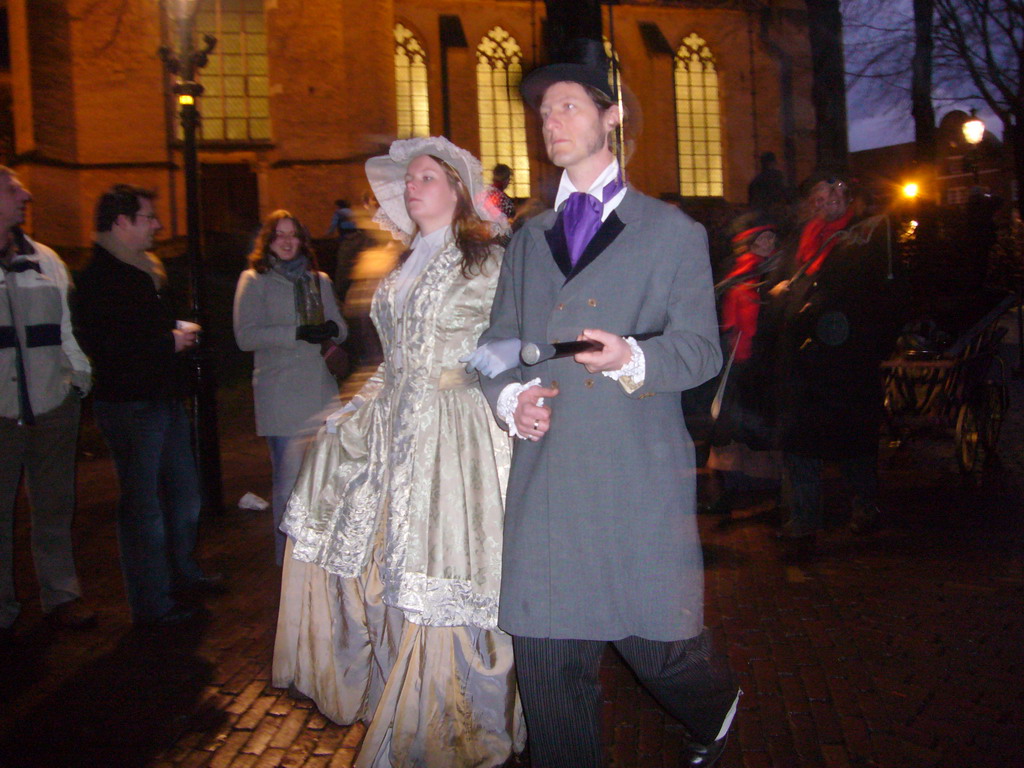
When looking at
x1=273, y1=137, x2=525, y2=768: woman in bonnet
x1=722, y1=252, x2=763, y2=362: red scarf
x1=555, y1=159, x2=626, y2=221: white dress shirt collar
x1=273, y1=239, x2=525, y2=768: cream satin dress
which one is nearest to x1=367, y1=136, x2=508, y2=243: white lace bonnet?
x1=273, y1=137, x2=525, y2=768: woman in bonnet

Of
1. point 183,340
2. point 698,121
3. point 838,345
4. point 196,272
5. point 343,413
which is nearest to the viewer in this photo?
point 343,413

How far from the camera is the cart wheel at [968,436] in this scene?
7.13 metres

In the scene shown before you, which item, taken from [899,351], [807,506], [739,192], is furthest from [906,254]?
[739,192]

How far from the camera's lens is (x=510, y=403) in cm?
258

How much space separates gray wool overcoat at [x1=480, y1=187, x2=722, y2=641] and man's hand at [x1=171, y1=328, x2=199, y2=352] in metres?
2.92

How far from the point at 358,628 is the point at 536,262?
1.70 m

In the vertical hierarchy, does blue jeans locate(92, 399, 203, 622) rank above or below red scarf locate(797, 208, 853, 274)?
below

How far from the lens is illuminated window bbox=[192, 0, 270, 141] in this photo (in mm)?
22797

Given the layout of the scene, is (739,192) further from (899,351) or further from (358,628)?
(358,628)

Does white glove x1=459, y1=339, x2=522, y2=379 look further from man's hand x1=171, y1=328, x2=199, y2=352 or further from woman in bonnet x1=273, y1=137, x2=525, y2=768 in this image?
man's hand x1=171, y1=328, x2=199, y2=352

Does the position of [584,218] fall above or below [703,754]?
above

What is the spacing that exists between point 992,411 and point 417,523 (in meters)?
5.83

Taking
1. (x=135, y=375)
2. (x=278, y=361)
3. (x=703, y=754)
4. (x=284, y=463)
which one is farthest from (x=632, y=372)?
(x=284, y=463)

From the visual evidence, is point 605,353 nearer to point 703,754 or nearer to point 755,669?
point 703,754
